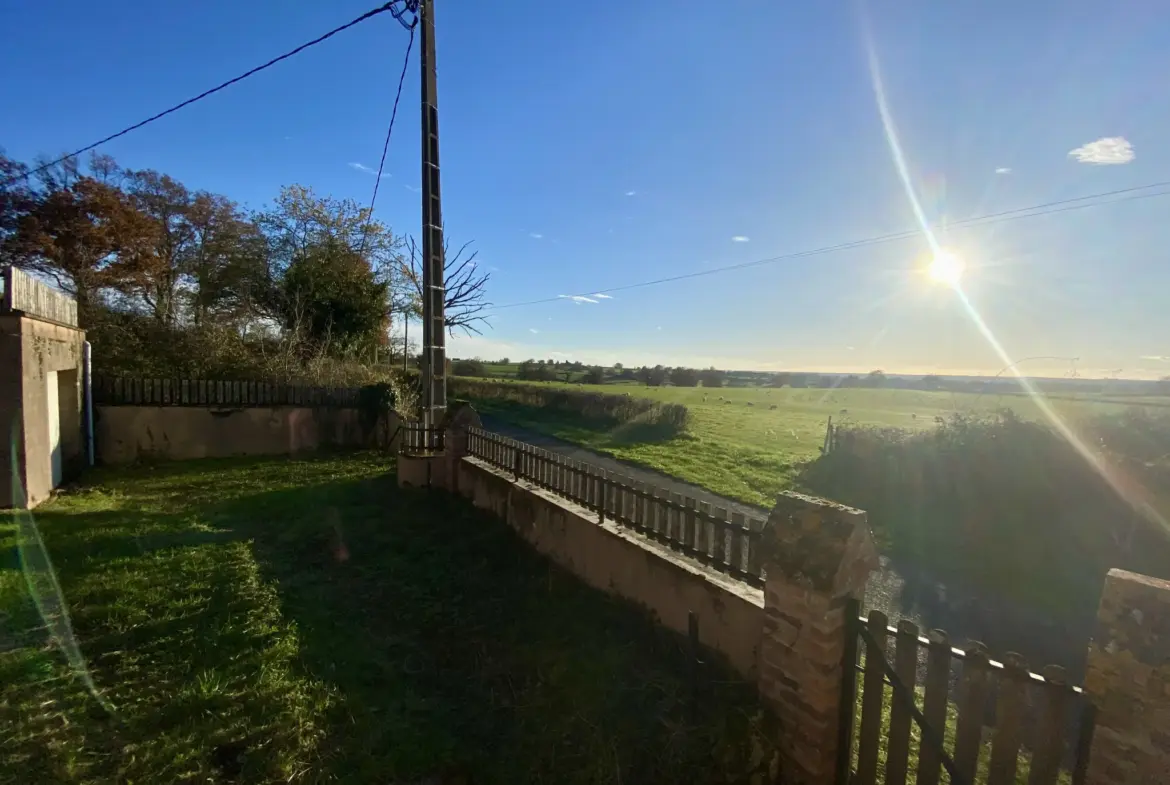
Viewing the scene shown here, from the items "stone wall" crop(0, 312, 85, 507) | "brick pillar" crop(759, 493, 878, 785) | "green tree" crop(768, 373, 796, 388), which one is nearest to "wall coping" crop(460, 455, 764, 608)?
"brick pillar" crop(759, 493, 878, 785)

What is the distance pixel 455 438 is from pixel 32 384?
6444 millimetres

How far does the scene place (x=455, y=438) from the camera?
8883mm

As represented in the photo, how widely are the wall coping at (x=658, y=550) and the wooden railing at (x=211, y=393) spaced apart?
937 centimetres

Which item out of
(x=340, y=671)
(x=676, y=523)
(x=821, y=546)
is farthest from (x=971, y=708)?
(x=340, y=671)

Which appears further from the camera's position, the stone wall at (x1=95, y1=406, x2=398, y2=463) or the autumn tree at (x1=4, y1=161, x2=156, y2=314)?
the autumn tree at (x1=4, y1=161, x2=156, y2=314)

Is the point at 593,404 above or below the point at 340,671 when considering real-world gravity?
above

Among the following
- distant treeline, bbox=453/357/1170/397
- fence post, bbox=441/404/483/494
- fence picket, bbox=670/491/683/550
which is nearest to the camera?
fence picket, bbox=670/491/683/550

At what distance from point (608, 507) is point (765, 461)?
9883mm

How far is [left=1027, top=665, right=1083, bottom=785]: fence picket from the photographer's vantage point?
2152 millimetres

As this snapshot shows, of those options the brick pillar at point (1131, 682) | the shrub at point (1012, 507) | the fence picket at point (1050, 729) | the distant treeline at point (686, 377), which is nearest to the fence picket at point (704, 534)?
the fence picket at point (1050, 729)

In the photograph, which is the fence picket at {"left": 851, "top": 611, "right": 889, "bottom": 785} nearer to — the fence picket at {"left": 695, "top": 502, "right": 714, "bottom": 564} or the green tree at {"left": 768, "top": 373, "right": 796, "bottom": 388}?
the fence picket at {"left": 695, "top": 502, "right": 714, "bottom": 564}

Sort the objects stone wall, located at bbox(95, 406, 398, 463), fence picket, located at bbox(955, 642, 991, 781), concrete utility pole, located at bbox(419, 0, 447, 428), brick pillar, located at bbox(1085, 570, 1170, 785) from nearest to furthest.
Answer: brick pillar, located at bbox(1085, 570, 1170, 785) → fence picket, located at bbox(955, 642, 991, 781) → concrete utility pole, located at bbox(419, 0, 447, 428) → stone wall, located at bbox(95, 406, 398, 463)

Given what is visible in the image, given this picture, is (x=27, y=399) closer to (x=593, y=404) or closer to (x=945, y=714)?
(x=945, y=714)

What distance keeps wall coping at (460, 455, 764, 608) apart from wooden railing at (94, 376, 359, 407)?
937 cm
